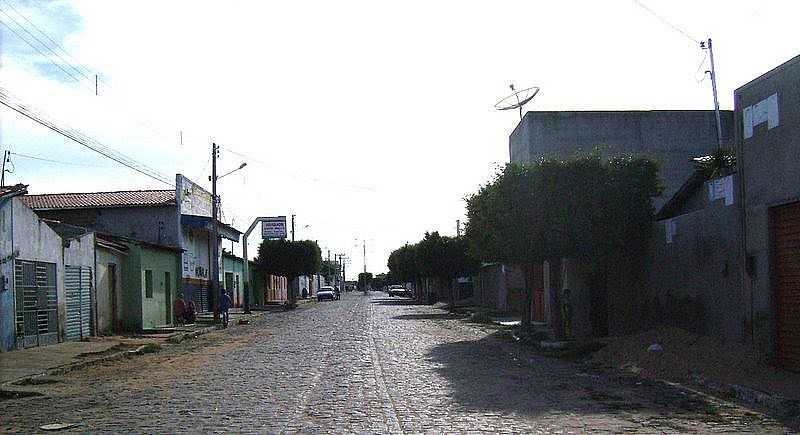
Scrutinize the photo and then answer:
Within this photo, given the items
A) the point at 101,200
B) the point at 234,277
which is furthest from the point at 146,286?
the point at 234,277

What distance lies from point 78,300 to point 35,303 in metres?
3.86

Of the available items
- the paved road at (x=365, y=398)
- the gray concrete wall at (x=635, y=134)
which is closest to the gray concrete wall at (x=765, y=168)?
the paved road at (x=365, y=398)

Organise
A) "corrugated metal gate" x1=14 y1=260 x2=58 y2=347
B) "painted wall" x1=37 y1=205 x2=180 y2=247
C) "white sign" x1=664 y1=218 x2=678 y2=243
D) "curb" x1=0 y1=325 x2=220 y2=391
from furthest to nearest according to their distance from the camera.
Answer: "painted wall" x1=37 y1=205 x2=180 y2=247, "corrugated metal gate" x1=14 y1=260 x2=58 y2=347, "white sign" x1=664 y1=218 x2=678 y2=243, "curb" x1=0 y1=325 x2=220 y2=391

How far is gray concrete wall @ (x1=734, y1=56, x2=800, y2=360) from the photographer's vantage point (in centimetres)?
1422

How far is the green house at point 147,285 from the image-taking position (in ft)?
111

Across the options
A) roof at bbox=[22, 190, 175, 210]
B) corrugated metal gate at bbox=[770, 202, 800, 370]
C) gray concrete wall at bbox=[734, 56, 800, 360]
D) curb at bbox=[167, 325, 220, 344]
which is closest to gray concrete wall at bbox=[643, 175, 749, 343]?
gray concrete wall at bbox=[734, 56, 800, 360]

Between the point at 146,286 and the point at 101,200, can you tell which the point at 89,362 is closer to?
the point at 146,286

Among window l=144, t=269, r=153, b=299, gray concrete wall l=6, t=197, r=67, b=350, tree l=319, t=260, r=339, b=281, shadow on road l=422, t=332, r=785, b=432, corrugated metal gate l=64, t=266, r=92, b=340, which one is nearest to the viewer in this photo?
shadow on road l=422, t=332, r=785, b=432

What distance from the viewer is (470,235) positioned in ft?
106

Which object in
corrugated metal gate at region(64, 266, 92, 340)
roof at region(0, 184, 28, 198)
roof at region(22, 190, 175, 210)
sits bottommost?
corrugated metal gate at region(64, 266, 92, 340)

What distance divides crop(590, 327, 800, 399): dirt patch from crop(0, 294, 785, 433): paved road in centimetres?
85

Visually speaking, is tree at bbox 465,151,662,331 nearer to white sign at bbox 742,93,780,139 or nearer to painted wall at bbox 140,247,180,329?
white sign at bbox 742,93,780,139

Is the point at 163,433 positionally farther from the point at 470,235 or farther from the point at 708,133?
the point at 708,133

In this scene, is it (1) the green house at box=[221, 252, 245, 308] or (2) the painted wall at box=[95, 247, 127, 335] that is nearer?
(2) the painted wall at box=[95, 247, 127, 335]
